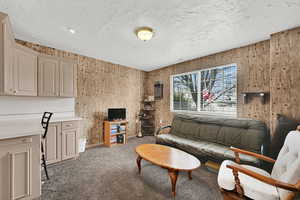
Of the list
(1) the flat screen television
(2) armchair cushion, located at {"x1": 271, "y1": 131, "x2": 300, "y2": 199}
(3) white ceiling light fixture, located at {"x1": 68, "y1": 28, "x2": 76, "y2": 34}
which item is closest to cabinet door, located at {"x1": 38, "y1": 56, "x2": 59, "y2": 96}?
(3) white ceiling light fixture, located at {"x1": 68, "y1": 28, "x2": 76, "y2": 34}

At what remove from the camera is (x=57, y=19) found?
1923 millimetres

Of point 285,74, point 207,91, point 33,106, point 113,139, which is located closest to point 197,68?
point 207,91

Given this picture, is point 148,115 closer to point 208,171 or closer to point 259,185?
point 208,171

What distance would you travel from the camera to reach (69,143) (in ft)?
8.96

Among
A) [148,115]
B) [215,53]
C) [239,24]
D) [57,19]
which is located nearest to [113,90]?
[148,115]

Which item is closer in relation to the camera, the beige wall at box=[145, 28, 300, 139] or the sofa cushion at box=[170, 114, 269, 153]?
the beige wall at box=[145, 28, 300, 139]

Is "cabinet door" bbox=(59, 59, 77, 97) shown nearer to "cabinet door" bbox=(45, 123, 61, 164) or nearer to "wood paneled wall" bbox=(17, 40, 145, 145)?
"wood paneled wall" bbox=(17, 40, 145, 145)

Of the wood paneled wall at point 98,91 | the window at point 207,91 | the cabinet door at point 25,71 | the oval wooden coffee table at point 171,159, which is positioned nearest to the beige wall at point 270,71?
the window at point 207,91

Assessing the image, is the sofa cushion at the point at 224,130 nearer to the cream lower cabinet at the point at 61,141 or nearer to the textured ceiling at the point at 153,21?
the textured ceiling at the point at 153,21

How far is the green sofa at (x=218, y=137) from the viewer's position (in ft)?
7.43

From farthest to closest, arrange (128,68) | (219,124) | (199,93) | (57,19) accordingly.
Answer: (128,68)
(199,93)
(219,124)
(57,19)

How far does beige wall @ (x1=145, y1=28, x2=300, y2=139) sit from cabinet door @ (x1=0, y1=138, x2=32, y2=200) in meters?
3.82

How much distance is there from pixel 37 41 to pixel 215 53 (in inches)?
164

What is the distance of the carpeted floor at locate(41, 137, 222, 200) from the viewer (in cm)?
173
